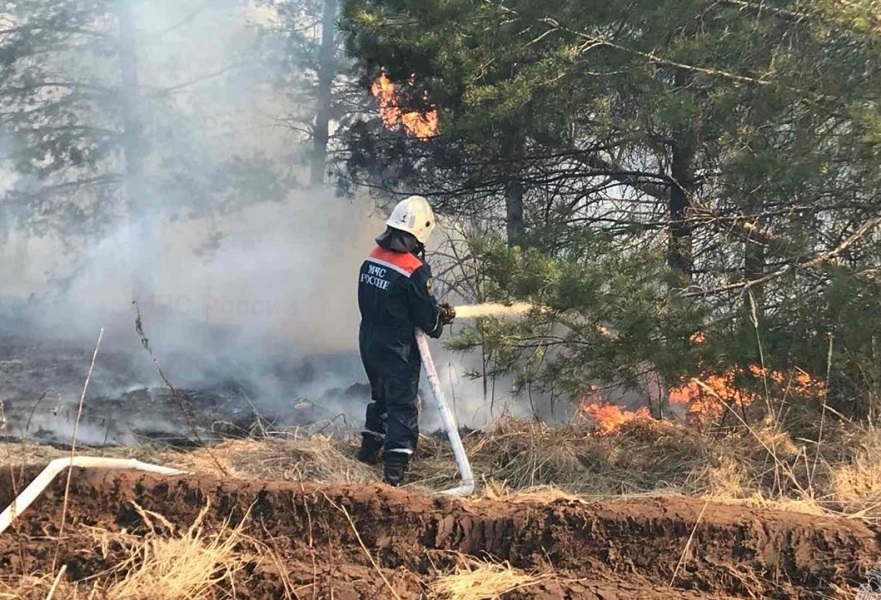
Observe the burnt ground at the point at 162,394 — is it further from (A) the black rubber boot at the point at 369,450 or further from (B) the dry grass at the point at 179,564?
(B) the dry grass at the point at 179,564

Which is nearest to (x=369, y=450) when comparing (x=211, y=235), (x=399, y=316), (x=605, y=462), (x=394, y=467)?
(x=394, y=467)

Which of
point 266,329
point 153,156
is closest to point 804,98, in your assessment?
point 266,329

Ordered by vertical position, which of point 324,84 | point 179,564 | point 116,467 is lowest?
point 179,564

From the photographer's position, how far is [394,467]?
5.20 meters

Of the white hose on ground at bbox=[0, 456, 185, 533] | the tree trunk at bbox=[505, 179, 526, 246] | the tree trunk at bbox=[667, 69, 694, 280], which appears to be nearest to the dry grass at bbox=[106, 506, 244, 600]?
the white hose on ground at bbox=[0, 456, 185, 533]

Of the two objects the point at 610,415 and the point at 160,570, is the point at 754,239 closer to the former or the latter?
the point at 610,415

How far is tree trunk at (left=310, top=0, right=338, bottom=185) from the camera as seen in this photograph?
13164mm

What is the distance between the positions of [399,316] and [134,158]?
9617 millimetres

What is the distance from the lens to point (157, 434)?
7277 mm

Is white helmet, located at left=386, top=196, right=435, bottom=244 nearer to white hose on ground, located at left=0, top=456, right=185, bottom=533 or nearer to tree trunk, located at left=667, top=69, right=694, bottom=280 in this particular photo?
tree trunk, located at left=667, top=69, right=694, bottom=280

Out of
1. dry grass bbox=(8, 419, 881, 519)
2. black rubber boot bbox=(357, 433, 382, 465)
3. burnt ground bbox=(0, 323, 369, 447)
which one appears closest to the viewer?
dry grass bbox=(8, 419, 881, 519)

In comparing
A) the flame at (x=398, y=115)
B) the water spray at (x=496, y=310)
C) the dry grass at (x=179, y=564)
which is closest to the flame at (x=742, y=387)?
the water spray at (x=496, y=310)

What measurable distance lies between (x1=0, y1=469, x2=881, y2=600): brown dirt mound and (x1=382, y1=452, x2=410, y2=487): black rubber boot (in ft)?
4.20

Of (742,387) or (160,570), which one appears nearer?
(160,570)
